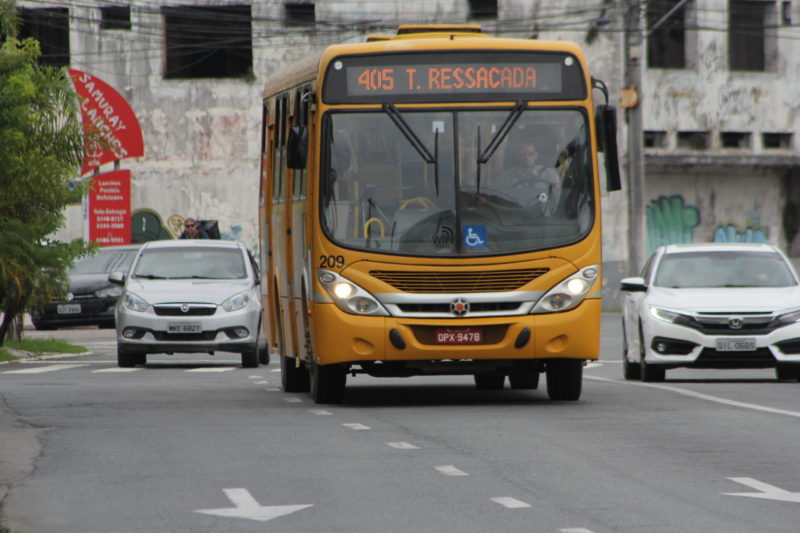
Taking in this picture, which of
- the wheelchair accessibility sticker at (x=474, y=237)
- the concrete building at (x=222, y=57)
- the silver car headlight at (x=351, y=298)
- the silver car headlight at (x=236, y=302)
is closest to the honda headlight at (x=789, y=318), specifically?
the wheelchair accessibility sticker at (x=474, y=237)

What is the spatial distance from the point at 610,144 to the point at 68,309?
2115cm

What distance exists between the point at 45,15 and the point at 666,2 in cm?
1611

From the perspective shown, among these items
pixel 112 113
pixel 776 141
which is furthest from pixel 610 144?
pixel 776 141

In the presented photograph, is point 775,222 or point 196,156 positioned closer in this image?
point 196,156

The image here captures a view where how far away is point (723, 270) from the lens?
20000mm

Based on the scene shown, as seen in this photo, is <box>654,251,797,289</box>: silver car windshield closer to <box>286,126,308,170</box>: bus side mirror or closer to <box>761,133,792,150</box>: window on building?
<box>286,126,308,170</box>: bus side mirror

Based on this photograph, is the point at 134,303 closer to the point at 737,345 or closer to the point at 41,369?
the point at 41,369

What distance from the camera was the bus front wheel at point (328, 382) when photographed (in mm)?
15488

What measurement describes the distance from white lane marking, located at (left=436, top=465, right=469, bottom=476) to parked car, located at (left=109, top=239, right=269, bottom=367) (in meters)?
13.7

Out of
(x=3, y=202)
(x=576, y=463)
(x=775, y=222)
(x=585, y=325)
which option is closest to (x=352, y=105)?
(x=585, y=325)

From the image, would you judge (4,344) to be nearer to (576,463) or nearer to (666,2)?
(576,463)

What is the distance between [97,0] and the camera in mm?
43312

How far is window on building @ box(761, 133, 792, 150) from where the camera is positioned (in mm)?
48938

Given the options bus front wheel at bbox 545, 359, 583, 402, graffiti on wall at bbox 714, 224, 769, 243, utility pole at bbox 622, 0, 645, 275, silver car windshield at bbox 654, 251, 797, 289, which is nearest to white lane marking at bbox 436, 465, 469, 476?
bus front wheel at bbox 545, 359, 583, 402
